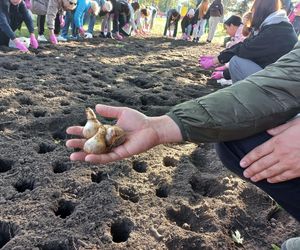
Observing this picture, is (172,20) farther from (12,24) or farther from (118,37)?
(12,24)

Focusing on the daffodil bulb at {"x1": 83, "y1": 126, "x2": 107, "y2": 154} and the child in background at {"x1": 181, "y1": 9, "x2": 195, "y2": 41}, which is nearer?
the daffodil bulb at {"x1": 83, "y1": 126, "x2": 107, "y2": 154}

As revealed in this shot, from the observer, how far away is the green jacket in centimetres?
149

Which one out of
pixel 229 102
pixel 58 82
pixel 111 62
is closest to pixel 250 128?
pixel 229 102

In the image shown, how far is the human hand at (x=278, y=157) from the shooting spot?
152cm

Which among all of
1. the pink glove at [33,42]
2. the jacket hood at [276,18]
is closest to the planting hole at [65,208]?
the jacket hood at [276,18]

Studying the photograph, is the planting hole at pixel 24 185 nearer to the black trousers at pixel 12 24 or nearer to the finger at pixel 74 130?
the finger at pixel 74 130

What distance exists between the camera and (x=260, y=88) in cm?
153

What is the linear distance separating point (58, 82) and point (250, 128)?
3365 mm

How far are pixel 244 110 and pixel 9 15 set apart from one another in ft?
18.5

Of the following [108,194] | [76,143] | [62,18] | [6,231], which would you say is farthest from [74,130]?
[62,18]

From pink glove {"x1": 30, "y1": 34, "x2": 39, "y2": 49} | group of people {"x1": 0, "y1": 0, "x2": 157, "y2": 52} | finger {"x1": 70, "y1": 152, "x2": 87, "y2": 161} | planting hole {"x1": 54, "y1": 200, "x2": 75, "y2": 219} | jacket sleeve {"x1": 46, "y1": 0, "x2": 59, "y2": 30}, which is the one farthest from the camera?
jacket sleeve {"x1": 46, "y1": 0, "x2": 59, "y2": 30}

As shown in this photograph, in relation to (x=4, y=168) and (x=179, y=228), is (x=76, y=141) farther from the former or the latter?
(x=4, y=168)

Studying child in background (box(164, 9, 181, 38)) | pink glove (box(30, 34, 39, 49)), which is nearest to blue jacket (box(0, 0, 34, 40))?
pink glove (box(30, 34, 39, 49))

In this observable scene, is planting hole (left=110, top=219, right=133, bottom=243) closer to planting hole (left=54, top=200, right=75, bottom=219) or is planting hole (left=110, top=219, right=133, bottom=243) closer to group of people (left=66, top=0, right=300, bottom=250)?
planting hole (left=54, top=200, right=75, bottom=219)
